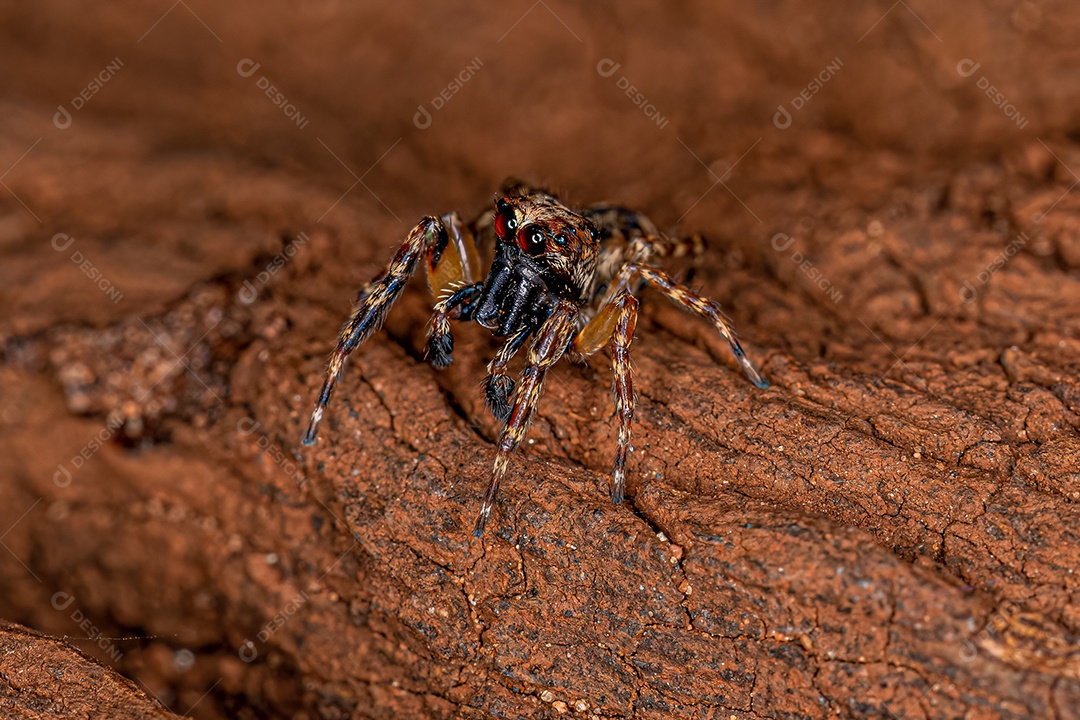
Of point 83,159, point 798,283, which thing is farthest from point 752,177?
point 83,159

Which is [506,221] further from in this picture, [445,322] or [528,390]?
[528,390]

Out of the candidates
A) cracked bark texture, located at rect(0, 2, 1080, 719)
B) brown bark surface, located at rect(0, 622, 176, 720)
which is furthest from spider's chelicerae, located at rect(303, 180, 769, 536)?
brown bark surface, located at rect(0, 622, 176, 720)

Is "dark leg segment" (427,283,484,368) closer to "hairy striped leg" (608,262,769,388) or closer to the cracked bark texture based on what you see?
the cracked bark texture

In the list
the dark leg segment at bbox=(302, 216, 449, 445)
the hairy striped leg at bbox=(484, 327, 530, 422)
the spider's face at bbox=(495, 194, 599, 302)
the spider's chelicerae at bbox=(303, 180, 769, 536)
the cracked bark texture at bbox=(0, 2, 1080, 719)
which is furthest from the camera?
→ the spider's face at bbox=(495, 194, 599, 302)

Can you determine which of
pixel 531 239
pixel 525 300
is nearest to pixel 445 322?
pixel 525 300

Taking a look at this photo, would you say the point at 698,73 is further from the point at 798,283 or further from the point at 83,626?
the point at 83,626
